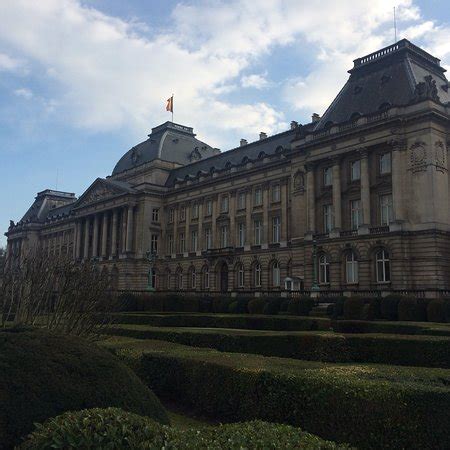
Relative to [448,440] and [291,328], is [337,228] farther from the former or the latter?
[448,440]

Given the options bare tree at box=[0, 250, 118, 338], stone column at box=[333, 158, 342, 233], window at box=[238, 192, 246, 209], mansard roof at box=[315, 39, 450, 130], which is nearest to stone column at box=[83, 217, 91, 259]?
window at box=[238, 192, 246, 209]

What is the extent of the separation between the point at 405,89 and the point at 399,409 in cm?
4385

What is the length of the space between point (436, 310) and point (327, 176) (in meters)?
24.1

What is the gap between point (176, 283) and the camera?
2970 inches

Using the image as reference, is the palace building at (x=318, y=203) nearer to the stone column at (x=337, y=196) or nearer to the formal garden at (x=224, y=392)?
the stone column at (x=337, y=196)

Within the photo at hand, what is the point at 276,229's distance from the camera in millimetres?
61469

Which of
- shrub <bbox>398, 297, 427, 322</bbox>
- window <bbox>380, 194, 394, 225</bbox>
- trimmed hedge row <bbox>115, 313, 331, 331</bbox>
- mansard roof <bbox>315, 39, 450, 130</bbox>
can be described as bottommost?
trimmed hedge row <bbox>115, 313, 331, 331</bbox>

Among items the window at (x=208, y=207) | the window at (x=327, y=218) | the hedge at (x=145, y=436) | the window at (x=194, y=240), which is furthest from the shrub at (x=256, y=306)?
the hedge at (x=145, y=436)

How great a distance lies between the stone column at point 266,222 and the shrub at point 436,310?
31254 millimetres

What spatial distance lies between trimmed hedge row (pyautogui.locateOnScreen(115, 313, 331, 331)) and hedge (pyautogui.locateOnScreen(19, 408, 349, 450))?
651 inches

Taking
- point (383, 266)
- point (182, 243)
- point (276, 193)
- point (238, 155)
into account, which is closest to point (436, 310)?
point (383, 266)

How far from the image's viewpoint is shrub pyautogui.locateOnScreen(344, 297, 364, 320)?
33.2 meters

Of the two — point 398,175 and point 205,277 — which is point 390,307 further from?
point 205,277

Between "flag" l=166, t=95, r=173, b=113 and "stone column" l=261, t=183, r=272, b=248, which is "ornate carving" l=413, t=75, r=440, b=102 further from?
"flag" l=166, t=95, r=173, b=113
